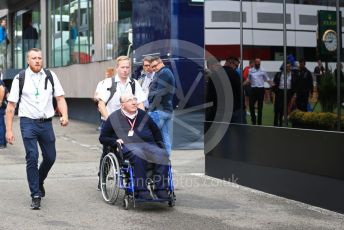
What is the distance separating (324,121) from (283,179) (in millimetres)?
1144

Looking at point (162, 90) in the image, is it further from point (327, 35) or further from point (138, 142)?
point (327, 35)

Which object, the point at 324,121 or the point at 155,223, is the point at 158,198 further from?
the point at 324,121

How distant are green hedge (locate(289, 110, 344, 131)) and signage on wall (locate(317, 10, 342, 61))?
0.70 meters

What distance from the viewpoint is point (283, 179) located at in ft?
27.7

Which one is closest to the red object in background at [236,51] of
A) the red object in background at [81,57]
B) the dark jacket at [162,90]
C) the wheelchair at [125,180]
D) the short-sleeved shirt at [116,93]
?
the dark jacket at [162,90]

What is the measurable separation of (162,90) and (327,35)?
3.30 meters

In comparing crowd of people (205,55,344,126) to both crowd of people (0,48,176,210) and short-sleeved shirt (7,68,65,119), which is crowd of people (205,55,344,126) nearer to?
crowd of people (0,48,176,210)

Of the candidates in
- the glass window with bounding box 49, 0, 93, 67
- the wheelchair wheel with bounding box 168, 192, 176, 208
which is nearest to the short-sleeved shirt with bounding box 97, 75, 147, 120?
the wheelchair wheel with bounding box 168, 192, 176, 208

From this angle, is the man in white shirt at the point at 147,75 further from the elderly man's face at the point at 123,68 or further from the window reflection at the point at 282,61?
the elderly man's face at the point at 123,68

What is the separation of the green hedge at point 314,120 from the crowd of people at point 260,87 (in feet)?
0.32

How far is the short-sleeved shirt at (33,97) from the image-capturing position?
7.74 metres

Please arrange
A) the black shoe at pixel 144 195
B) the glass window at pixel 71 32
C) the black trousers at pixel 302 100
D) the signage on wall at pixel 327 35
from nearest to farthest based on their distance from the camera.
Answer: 1. the black shoe at pixel 144 195
2. the signage on wall at pixel 327 35
3. the black trousers at pixel 302 100
4. the glass window at pixel 71 32

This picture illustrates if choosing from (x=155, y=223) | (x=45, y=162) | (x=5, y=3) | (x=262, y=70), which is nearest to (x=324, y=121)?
(x=262, y=70)

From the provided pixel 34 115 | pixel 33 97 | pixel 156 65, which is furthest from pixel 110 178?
pixel 156 65
